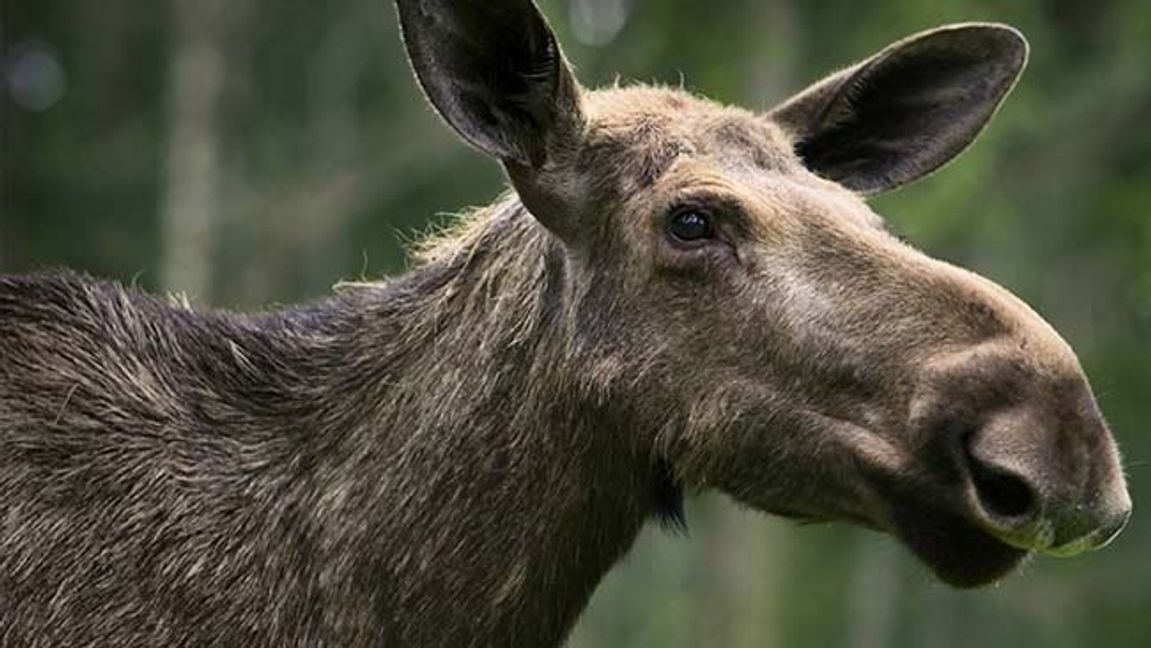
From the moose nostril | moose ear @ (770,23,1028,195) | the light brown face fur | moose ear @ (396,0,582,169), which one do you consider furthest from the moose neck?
moose ear @ (770,23,1028,195)

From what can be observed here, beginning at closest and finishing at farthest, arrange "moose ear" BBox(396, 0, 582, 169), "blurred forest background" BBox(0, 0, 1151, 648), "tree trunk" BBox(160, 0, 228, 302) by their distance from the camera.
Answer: "moose ear" BBox(396, 0, 582, 169) < "blurred forest background" BBox(0, 0, 1151, 648) < "tree trunk" BBox(160, 0, 228, 302)

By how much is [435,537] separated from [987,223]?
14.2 metres

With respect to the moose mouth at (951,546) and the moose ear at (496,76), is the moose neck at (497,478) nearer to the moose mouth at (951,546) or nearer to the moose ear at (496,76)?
the moose ear at (496,76)

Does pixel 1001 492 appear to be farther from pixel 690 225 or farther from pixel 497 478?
pixel 497 478

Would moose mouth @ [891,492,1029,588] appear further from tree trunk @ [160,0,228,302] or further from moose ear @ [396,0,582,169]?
tree trunk @ [160,0,228,302]

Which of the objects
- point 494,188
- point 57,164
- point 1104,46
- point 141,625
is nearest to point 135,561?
point 141,625

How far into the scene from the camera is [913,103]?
23.6ft

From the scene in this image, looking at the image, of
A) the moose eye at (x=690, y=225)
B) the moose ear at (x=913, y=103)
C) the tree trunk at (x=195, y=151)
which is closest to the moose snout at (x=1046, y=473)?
the moose eye at (x=690, y=225)

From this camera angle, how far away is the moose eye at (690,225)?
6.00 metres

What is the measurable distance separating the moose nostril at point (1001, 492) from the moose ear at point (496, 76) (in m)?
1.54

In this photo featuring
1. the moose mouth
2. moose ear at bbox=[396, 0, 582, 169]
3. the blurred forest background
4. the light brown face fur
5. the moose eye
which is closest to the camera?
the light brown face fur

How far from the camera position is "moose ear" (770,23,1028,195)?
706 cm

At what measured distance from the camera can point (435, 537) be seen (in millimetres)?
6133

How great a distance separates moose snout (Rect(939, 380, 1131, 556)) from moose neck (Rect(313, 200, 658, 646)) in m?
1.06
